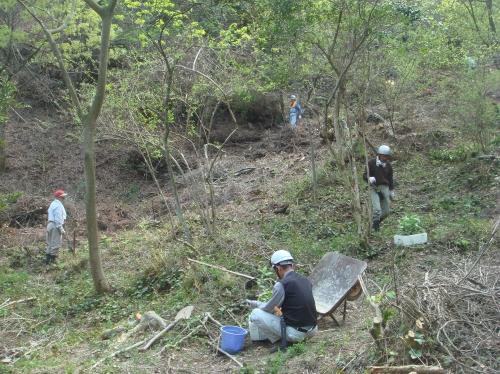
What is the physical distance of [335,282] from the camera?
6867 mm

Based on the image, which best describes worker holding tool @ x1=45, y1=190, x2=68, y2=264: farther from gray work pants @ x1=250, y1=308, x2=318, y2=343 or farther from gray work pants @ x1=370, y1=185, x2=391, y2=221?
gray work pants @ x1=250, y1=308, x2=318, y2=343

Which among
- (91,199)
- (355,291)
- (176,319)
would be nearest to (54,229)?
(91,199)

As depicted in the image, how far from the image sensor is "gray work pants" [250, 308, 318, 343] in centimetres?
596

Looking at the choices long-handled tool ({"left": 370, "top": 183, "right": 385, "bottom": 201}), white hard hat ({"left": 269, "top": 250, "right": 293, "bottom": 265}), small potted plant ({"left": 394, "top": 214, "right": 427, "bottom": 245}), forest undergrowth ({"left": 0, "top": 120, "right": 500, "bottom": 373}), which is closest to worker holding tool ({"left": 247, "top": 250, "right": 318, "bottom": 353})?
white hard hat ({"left": 269, "top": 250, "right": 293, "bottom": 265})

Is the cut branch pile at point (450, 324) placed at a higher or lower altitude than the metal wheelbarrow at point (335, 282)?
higher

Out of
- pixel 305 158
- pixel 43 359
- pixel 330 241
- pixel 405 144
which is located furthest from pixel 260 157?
pixel 43 359

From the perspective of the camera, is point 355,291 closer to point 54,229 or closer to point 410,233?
point 410,233

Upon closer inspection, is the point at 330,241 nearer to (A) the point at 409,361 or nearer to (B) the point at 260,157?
(A) the point at 409,361

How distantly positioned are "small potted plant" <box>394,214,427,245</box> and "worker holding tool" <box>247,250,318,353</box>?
3.52 metres

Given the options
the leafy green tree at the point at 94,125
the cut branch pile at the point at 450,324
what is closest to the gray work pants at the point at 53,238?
the leafy green tree at the point at 94,125

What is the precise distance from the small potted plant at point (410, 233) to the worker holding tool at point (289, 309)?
139 inches

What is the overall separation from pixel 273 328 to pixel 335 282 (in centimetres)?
126

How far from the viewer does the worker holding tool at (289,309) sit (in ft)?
19.4

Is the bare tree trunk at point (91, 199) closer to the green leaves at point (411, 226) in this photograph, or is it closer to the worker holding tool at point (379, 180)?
the worker holding tool at point (379, 180)
